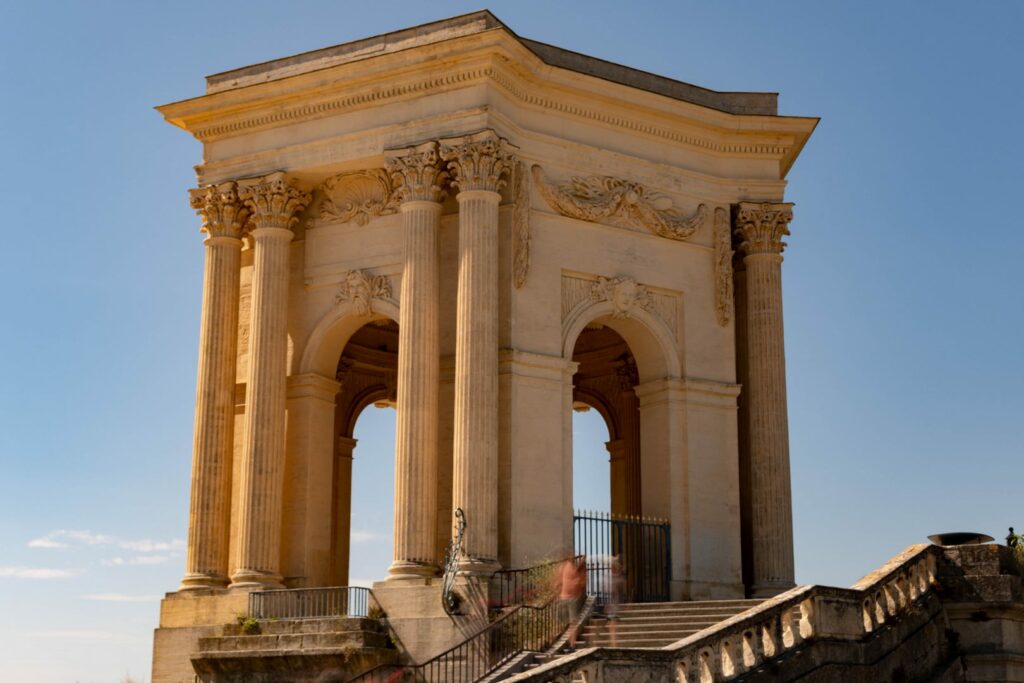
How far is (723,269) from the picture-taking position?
30.5m

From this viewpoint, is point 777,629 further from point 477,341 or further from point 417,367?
point 417,367

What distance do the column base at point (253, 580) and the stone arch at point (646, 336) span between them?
7356 millimetres

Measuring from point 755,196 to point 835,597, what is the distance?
12.8 m

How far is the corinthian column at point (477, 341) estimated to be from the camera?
26031 millimetres

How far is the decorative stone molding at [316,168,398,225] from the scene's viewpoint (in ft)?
95.5

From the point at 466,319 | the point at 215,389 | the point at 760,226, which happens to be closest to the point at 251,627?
the point at 215,389

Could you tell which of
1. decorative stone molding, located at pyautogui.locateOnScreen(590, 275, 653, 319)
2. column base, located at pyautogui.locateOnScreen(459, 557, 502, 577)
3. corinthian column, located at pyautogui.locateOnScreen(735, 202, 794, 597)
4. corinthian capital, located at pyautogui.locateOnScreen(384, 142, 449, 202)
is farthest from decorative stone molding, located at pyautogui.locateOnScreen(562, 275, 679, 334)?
column base, located at pyautogui.locateOnScreen(459, 557, 502, 577)

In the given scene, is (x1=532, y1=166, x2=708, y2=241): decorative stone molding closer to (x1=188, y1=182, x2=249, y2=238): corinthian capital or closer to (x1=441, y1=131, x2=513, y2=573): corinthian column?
(x1=441, y1=131, x2=513, y2=573): corinthian column

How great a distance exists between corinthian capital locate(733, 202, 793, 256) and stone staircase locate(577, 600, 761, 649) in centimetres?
891

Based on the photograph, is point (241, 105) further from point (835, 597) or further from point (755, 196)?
point (835, 597)

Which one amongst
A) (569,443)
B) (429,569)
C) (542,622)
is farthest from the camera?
(569,443)

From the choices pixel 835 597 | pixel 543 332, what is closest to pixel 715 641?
pixel 835 597

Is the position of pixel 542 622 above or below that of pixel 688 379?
below

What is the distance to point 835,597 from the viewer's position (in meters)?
20.2
